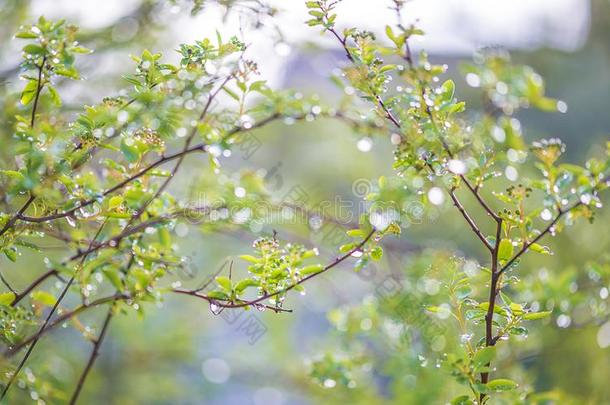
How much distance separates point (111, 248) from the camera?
3.27 feet

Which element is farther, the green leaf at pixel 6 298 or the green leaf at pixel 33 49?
the green leaf at pixel 6 298

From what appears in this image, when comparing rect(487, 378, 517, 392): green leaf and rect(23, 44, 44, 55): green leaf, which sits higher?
rect(23, 44, 44, 55): green leaf

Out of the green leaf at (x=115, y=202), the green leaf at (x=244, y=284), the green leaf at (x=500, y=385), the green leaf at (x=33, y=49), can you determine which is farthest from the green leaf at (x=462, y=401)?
the green leaf at (x=33, y=49)

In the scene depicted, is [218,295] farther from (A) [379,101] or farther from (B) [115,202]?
(A) [379,101]

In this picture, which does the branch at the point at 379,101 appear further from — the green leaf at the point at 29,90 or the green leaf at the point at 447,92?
the green leaf at the point at 29,90

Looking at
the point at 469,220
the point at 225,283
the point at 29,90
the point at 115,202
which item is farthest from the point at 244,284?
the point at 29,90

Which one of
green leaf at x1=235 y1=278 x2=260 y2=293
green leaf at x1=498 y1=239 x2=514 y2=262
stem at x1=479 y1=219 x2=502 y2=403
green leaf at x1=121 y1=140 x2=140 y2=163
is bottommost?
green leaf at x1=235 y1=278 x2=260 y2=293

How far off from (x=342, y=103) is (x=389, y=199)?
0.42 meters

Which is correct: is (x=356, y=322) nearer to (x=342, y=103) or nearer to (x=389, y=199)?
(x=342, y=103)

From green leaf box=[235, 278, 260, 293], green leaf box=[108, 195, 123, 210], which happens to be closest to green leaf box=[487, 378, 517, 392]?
green leaf box=[235, 278, 260, 293]

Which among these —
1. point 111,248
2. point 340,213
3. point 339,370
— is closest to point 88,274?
point 111,248

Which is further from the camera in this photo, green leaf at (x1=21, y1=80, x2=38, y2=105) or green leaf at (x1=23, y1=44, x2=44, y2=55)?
green leaf at (x1=21, y1=80, x2=38, y2=105)

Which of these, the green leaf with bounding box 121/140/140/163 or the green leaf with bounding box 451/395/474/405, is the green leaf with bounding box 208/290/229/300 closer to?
the green leaf with bounding box 121/140/140/163

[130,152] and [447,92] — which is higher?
[447,92]
